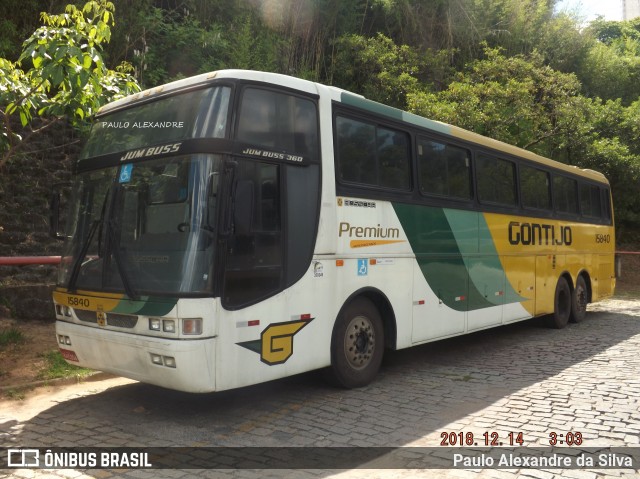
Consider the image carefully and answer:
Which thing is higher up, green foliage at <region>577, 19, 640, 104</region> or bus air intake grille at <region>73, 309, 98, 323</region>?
green foliage at <region>577, 19, 640, 104</region>

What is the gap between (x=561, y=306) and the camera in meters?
11.9

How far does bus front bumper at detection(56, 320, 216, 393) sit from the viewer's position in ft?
15.8

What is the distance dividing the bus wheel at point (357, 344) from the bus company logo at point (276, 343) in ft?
2.37

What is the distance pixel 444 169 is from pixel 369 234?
2.09m

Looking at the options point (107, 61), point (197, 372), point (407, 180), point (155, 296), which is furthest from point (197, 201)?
point (107, 61)

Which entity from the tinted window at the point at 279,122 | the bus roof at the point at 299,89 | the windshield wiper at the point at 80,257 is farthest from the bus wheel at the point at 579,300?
the windshield wiper at the point at 80,257

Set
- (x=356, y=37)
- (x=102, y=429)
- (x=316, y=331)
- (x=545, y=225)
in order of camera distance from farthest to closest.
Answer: (x=356, y=37)
(x=545, y=225)
(x=316, y=331)
(x=102, y=429)

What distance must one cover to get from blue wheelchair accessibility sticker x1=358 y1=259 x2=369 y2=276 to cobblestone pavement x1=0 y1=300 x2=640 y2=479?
1347 mm

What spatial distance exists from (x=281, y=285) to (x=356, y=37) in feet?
46.8

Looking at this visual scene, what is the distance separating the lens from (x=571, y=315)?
12352 millimetres

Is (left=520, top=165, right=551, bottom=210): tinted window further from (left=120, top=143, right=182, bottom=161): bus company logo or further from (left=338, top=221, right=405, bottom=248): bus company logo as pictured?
(left=120, top=143, right=182, bottom=161): bus company logo

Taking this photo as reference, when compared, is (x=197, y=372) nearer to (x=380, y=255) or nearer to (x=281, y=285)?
(x=281, y=285)

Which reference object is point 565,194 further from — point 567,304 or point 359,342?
point 359,342

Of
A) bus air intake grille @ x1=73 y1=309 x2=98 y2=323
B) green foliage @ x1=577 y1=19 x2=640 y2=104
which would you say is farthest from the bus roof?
green foliage @ x1=577 y1=19 x2=640 y2=104
